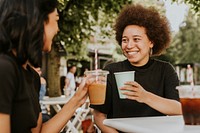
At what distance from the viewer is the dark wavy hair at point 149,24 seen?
325cm

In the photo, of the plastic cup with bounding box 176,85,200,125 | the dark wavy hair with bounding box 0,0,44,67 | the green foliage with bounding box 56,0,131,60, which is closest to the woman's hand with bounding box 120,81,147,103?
the plastic cup with bounding box 176,85,200,125

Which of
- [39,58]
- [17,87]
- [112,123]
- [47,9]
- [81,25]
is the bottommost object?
[112,123]

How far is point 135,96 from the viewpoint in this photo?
2.43 m

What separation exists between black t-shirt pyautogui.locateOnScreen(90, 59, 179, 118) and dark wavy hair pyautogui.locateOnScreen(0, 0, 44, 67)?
4.01ft

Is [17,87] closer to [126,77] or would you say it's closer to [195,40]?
[126,77]

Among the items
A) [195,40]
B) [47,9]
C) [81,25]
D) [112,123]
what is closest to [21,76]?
[47,9]

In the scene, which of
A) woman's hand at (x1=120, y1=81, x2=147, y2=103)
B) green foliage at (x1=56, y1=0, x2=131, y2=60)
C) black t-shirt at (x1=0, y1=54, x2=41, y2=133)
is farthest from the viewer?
green foliage at (x1=56, y1=0, x2=131, y2=60)

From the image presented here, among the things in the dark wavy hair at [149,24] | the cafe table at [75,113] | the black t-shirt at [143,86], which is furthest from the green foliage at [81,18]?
the black t-shirt at [143,86]

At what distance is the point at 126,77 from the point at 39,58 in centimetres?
67

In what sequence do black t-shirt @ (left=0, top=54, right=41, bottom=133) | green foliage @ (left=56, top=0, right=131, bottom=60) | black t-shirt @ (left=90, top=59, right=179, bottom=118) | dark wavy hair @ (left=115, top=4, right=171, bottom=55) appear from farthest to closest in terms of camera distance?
green foliage @ (left=56, top=0, right=131, bottom=60)
dark wavy hair @ (left=115, top=4, right=171, bottom=55)
black t-shirt @ (left=90, top=59, right=179, bottom=118)
black t-shirt @ (left=0, top=54, right=41, bottom=133)

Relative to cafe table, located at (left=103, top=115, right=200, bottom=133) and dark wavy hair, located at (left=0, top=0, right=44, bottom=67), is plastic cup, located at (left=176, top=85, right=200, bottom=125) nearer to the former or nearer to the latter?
cafe table, located at (left=103, top=115, right=200, bottom=133)

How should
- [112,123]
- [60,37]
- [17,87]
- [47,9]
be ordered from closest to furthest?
1. [17,87]
2. [47,9]
3. [112,123]
4. [60,37]

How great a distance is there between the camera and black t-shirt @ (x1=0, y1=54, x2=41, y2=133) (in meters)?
1.78

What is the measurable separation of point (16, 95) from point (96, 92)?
73 cm
